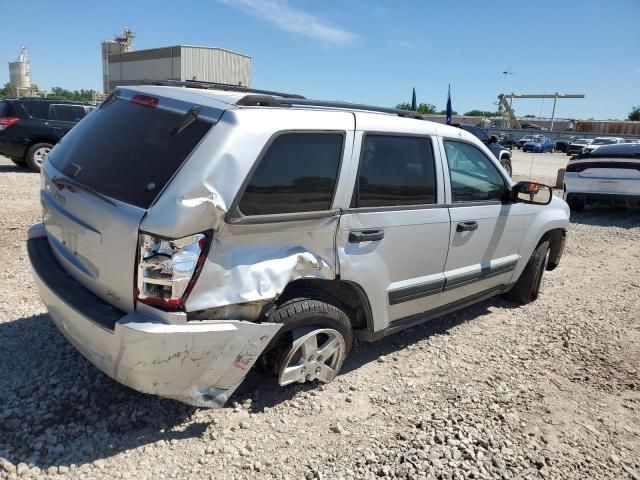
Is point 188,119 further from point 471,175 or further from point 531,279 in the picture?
A: point 531,279

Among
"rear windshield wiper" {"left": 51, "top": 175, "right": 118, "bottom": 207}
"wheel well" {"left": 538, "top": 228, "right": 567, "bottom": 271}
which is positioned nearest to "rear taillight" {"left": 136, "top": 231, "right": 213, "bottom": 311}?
"rear windshield wiper" {"left": 51, "top": 175, "right": 118, "bottom": 207}

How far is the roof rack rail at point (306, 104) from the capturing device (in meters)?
2.62

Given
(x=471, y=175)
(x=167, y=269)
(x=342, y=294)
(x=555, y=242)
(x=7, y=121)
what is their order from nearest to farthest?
1. (x=167, y=269)
2. (x=342, y=294)
3. (x=471, y=175)
4. (x=555, y=242)
5. (x=7, y=121)

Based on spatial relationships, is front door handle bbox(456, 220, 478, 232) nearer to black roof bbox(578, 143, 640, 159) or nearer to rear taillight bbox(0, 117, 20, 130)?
black roof bbox(578, 143, 640, 159)

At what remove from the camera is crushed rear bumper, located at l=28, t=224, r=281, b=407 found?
2254 millimetres

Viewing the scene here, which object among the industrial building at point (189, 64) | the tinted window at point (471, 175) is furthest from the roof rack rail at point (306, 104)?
the industrial building at point (189, 64)

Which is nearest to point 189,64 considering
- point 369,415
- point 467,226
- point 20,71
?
point 467,226

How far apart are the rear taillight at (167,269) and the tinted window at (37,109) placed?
1138 centimetres

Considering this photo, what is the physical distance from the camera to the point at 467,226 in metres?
3.70

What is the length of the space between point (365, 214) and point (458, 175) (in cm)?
113

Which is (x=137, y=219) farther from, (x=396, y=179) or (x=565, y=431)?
(x=565, y=431)

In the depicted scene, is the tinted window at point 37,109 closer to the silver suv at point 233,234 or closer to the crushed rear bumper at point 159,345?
the silver suv at point 233,234

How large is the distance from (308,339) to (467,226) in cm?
162

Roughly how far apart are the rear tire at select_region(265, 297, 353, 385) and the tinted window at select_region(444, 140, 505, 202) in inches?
55.1
